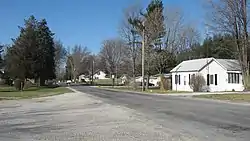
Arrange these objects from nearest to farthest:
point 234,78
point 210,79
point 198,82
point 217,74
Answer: point 234,78
point 198,82
point 217,74
point 210,79

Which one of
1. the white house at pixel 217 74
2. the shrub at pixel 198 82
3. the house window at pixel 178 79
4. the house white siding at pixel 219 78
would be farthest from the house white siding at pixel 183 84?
the house white siding at pixel 219 78

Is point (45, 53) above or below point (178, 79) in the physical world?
above

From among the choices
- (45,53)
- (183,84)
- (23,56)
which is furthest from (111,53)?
(183,84)

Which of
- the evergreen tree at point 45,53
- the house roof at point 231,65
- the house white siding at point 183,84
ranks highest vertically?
the evergreen tree at point 45,53

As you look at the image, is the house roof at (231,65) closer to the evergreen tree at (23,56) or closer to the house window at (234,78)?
the house window at (234,78)

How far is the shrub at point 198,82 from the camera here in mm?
50534

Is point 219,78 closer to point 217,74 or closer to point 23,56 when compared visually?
point 217,74

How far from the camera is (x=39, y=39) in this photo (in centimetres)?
8475

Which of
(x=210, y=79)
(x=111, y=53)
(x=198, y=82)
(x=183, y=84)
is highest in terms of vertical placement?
(x=111, y=53)

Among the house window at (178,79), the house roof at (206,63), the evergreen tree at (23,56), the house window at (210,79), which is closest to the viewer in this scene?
the house roof at (206,63)

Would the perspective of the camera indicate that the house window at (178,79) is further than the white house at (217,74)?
Yes

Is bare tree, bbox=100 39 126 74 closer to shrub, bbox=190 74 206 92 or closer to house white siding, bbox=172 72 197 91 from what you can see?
house white siding, bbox=172 72 197 91

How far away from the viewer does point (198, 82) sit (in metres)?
50.8

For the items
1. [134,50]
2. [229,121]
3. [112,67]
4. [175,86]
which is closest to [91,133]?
[229,121]
